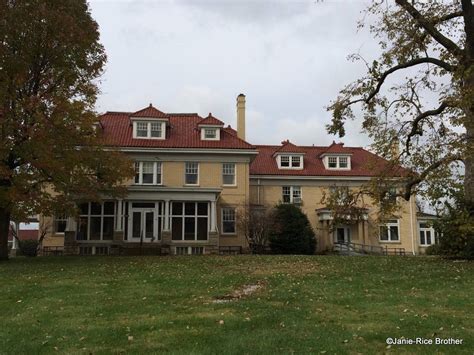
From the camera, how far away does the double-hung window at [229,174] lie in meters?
37.5

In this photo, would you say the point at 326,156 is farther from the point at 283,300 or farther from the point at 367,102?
the point at 283,300

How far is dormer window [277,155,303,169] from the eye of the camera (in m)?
43.3

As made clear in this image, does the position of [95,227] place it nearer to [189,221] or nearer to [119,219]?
[119,219]

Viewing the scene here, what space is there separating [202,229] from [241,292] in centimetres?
2279

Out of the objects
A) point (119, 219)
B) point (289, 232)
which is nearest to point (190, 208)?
point (119, 219)

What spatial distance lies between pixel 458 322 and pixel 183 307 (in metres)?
5.01

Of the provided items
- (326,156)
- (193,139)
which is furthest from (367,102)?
(326,156)

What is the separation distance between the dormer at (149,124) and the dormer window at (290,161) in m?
10.7

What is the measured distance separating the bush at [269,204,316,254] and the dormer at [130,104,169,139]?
10363 mm

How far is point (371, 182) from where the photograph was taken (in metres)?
18.5

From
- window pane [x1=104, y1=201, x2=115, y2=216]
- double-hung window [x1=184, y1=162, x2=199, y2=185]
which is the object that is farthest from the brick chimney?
window pane [x1=104, y1=201, x2=115, y2=216]

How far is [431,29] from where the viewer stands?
19703 mm

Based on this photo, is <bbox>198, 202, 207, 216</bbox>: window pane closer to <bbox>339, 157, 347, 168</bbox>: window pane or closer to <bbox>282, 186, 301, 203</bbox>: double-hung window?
<bbox>282, 186, 301, 203</bbox>: double-hung window

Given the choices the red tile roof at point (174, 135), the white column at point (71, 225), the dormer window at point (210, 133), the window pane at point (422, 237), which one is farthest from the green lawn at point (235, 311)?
the window pane at point (422, 237)
